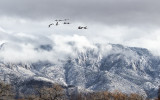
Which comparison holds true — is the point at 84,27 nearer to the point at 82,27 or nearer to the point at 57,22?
the point at 82,27

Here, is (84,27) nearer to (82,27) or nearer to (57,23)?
(82,27)

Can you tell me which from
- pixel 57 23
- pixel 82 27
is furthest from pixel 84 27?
pixel 57 23
